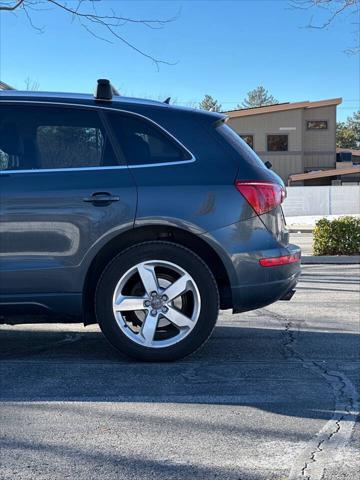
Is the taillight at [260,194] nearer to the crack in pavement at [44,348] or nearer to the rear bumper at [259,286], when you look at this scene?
the rear bumper at [259,286]

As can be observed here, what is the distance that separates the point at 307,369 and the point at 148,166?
1967 millimetres

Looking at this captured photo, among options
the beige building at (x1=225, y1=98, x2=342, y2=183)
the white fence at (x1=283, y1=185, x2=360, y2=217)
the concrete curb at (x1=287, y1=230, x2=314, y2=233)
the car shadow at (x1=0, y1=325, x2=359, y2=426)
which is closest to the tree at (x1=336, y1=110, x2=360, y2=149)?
the beige building at (x1=225, y1=98, x2=342, y2=183)

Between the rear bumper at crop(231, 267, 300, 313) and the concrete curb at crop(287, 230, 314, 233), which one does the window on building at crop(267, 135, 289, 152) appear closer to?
the concrete curb at crop(287, 230, 314, 233)

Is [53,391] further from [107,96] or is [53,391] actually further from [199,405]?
[107,96]

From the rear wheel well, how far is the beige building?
32582 mm

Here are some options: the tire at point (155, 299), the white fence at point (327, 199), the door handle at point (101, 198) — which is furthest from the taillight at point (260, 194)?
the white fence at point (327, 199)

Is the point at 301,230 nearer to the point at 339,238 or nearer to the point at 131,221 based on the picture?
the point at 339,238

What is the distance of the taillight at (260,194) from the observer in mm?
4328

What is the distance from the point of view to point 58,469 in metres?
2.80

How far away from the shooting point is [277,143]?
37375mm

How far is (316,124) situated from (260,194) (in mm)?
35383

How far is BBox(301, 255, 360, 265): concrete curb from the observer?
12383 mm

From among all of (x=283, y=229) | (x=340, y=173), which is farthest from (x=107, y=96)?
(x=340, y=173)

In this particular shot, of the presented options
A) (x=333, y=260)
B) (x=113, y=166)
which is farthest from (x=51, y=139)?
(x=333, y=260)
